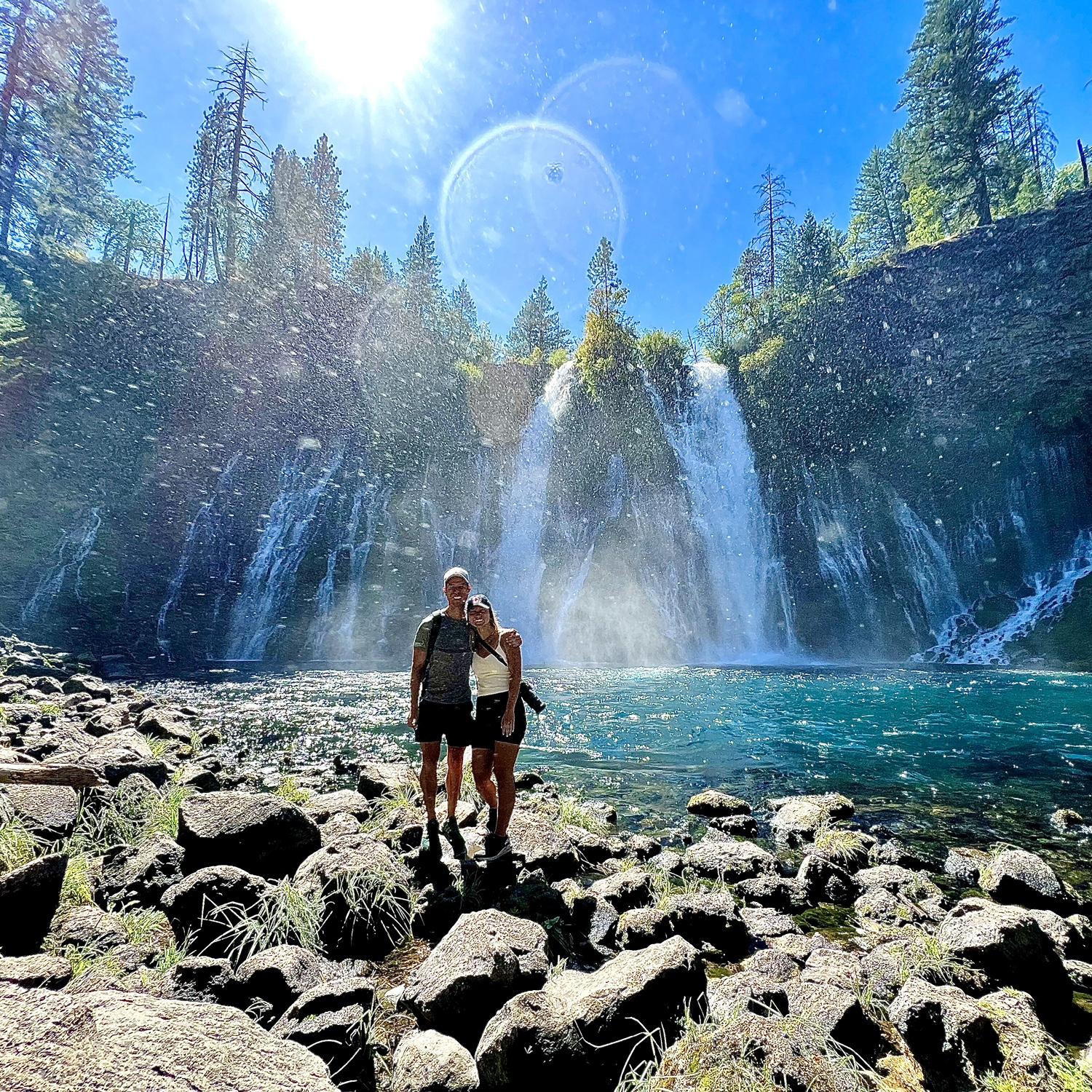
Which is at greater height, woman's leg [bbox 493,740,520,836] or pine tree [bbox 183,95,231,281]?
pine tree [bbox 183,95,231,281]

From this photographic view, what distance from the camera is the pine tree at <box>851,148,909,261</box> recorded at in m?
44.9

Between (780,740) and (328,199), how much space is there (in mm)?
52452

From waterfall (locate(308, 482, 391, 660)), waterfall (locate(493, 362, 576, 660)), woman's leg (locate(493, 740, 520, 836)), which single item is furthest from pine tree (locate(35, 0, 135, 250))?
woman's leg (locate(493, 740, 520, 836))

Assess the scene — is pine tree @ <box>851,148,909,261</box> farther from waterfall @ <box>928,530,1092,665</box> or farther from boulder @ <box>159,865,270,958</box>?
boulder @ <box>159,865,270,958</box>

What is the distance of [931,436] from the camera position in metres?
27.2

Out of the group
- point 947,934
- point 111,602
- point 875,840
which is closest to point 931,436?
point 875,840

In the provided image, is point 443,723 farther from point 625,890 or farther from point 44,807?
point 44,807

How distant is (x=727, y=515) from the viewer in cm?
2731

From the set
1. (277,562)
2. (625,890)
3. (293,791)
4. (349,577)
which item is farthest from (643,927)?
(277,562)

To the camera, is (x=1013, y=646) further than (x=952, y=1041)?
Yes

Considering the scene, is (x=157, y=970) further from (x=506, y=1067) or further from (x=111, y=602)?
(x=111, y=602)

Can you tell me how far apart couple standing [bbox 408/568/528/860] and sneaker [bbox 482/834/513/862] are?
16 millimetres

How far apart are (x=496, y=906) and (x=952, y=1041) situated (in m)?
2.32

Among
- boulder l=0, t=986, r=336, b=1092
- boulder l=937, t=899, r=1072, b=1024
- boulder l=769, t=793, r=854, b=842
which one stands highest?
boulder l=0, t=986, r=336, b=1092
